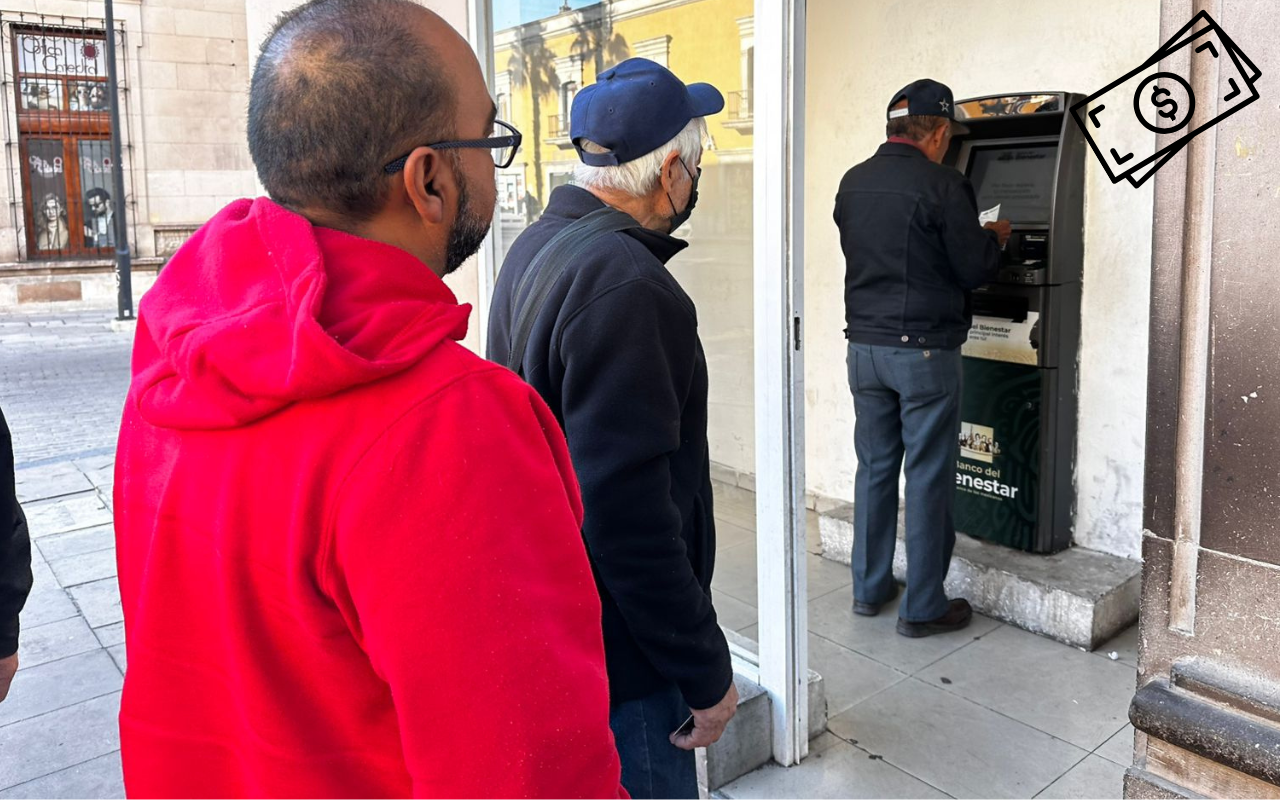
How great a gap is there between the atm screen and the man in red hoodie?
3389mm

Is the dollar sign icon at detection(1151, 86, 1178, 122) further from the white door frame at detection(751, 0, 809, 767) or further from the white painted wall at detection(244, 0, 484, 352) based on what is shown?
the white painted wall at detection(244, 0, 484, 352)

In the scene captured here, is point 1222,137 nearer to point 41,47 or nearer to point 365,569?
point 365,569

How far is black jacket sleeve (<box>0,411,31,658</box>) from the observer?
1963 mm

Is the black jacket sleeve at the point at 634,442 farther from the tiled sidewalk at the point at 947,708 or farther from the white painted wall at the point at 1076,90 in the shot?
the white painted wall at the point at 1076,90

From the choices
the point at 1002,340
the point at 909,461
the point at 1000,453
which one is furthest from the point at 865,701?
the point at 1002,340

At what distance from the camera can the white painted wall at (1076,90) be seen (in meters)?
3.87

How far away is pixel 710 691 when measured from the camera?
69.7 inches

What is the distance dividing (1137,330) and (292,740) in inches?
148

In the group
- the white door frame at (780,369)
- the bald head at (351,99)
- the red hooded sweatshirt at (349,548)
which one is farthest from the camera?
the white door frame at (780,369)

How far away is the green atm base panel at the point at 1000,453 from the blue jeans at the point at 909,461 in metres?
0.42

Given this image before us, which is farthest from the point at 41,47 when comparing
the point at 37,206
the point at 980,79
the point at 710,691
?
the point at 710,691

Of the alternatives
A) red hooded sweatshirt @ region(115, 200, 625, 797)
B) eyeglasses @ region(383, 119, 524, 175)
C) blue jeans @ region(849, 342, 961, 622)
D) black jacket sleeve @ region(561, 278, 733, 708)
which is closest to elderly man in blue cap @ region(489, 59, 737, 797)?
black jacket sleeve @ region(561, 278, 733, 708)

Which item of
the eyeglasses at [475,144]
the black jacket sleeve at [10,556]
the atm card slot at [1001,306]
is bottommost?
the black jacket sleeve at [10,556]

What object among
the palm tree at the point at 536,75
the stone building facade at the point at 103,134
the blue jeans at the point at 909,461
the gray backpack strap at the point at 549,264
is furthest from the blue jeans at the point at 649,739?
the stone building facade at the point at 103,134
